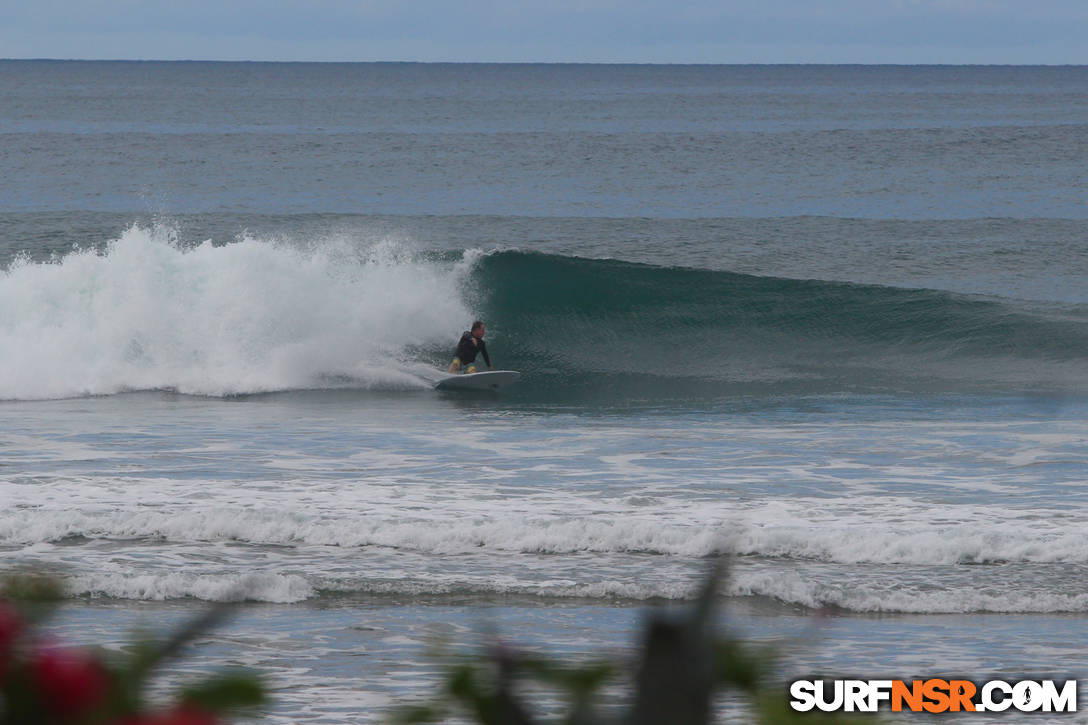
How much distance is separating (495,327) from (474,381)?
5.24m

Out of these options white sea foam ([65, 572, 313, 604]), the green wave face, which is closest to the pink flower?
white sea foam ([65, 572, 313, 604])

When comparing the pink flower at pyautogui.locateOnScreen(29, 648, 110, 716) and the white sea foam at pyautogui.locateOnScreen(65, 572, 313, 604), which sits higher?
the pink flower at pyautogui.locateOnScreen(29, 648, 110, 716)

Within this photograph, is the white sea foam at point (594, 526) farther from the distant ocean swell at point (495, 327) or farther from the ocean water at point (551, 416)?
the distant ocean swell at point (495, 327)

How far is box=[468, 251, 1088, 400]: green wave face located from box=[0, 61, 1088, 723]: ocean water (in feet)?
0.31

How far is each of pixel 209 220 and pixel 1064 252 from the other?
77.0ft

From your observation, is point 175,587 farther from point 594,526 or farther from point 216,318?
point 216,318

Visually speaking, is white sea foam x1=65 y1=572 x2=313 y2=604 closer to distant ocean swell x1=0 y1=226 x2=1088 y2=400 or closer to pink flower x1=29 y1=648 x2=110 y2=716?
pink flower x1=29 y1=648 x2=110 y2=716

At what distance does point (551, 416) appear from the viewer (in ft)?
55.8

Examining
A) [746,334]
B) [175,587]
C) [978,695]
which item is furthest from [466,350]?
[978,695]

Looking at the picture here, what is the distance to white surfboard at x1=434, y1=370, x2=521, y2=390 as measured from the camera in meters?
19.2

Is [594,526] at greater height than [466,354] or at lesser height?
lesser

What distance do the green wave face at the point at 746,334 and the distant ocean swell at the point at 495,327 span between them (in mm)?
51

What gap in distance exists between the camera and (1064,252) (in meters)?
33.2

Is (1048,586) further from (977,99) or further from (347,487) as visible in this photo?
(977,99)
